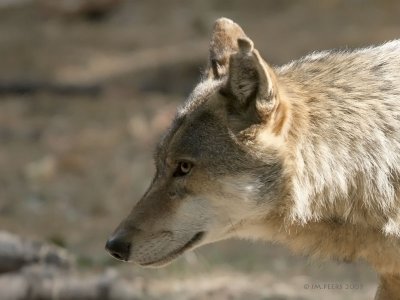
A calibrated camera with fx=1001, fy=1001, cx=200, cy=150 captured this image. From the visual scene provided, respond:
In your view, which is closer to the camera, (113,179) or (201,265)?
(201,265)

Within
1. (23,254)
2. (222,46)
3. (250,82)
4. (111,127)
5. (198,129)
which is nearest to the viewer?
(250,82)

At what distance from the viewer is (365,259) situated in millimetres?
4652

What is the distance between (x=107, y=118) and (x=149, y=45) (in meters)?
2.46

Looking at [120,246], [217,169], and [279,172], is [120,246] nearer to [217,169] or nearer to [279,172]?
[217,169]

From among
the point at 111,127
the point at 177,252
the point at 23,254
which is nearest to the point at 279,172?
the point at 177,252

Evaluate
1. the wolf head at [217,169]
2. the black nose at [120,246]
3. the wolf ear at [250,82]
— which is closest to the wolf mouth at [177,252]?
the wolf head at [217,169]

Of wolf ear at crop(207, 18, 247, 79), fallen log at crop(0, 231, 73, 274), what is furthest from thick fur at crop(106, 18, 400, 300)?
fallen log at crop(0, 231, 73, 274)

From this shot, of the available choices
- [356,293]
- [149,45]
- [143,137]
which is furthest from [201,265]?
[149,45]

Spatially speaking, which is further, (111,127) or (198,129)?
(111,127)

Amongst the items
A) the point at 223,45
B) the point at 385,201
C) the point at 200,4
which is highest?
the point at 223,45

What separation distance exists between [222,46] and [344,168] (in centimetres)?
97

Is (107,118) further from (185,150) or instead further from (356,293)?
(185,150)

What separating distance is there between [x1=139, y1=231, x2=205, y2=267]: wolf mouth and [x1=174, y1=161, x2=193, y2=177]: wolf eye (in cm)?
28

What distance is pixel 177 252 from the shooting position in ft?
15.1
